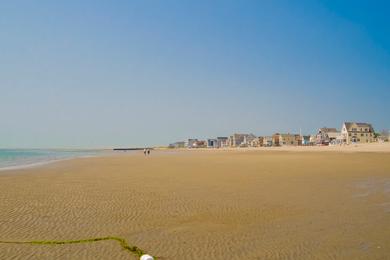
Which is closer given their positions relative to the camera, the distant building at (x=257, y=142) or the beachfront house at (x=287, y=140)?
the beachfront house at (x=287, y=140)

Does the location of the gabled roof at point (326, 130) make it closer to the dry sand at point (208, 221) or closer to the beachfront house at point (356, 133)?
the beachfront house at point (356, 133)

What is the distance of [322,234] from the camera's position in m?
6.69

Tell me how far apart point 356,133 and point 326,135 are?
A: 74.1ft

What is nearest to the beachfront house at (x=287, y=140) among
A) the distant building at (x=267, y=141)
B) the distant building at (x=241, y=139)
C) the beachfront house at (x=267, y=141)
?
the distant building at (x=267, y=141)

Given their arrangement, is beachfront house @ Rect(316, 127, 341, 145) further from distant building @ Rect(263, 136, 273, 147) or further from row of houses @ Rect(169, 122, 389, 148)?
distant building @ Rect(263, 136, 273, 147)

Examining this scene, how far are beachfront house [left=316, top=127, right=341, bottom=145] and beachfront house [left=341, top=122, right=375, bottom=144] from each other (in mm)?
16000

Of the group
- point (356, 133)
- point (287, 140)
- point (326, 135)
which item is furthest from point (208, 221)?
point (287, 140)

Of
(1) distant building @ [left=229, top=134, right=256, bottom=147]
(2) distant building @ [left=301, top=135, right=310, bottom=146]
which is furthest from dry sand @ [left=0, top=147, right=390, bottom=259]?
(1) distant building @ [left=229, top=134, right=256, bottom=147]

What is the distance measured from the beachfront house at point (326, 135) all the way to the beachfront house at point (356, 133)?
52.5 ft

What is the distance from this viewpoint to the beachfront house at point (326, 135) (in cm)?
12412

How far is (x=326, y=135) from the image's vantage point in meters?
127

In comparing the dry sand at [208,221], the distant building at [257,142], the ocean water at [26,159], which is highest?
the distant building at [257,142]

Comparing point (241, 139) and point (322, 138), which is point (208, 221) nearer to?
point (322, 138)

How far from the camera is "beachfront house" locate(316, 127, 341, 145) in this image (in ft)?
407
